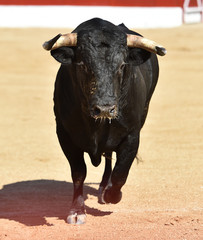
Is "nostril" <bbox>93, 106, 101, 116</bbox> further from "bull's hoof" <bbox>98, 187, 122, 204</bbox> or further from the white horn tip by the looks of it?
"bull's hoof" <bbox>98, 187, 122, 204</bbox>

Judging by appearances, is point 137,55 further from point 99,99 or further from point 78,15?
point 78,15

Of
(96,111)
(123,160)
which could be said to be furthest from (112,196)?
(96,111)

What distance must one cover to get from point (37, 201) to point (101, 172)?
1527 mm

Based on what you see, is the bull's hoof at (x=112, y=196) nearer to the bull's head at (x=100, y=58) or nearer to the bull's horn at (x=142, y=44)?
the bull's head at (x=100, y=58)

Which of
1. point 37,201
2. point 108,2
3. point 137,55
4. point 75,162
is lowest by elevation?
point 108,2

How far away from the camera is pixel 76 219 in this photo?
522 cm

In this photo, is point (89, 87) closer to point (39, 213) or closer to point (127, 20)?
point (39, 213)

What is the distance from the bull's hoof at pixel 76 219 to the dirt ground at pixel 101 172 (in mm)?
64

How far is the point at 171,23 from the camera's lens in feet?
74.6

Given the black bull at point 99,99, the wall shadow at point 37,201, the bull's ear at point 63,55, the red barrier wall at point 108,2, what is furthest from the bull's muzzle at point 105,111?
the red barrier wall at point 108,2

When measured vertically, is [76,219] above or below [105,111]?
below

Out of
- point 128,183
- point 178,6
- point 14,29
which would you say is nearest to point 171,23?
point 178,6

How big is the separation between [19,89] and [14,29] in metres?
7.42

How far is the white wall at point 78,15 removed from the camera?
2116 centimetres
